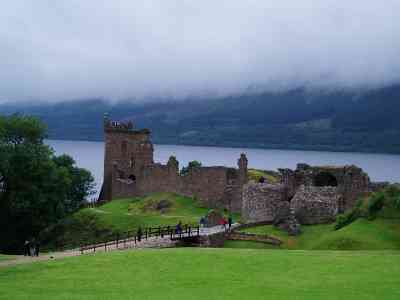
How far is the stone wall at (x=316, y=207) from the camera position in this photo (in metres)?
48.9

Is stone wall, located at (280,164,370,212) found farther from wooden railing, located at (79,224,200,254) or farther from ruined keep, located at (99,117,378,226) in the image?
wooden railing, located at (79,224,200,254)

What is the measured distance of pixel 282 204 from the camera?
165 feet

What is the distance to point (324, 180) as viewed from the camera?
54.9m

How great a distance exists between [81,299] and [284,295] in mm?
6756

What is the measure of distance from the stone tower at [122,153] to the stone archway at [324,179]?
2657 centimetres

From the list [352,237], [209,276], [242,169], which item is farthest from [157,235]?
[209,276]

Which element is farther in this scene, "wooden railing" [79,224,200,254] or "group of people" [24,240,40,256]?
"wooden railing" [79,224,200,254]

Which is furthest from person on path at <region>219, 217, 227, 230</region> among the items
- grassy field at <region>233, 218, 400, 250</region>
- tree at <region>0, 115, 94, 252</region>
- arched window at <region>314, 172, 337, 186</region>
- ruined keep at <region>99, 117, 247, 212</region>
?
tree at <region>0, 115, 94, 252</region>

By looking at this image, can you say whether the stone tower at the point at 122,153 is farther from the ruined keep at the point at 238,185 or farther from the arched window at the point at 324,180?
the arched window at the point at 324,180

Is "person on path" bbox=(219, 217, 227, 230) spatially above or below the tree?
below

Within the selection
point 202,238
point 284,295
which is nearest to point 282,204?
point 202,238

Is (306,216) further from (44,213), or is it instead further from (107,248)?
(44,213)

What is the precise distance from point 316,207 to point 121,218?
19.5m

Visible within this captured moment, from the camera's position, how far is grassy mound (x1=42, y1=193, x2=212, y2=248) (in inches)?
2327
